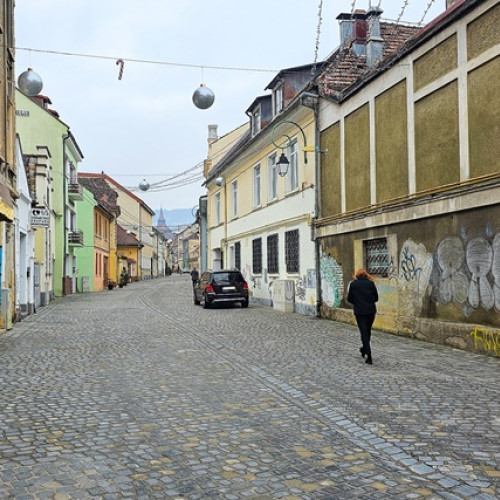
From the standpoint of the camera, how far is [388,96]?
539 inches

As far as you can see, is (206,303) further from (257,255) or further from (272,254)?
(257,255)

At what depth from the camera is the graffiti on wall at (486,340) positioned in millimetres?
9609

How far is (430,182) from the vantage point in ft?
39.1

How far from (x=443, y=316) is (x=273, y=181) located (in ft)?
40.4

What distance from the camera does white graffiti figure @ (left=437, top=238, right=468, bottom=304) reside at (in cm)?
1084

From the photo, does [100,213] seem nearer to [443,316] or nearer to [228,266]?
[228,266]

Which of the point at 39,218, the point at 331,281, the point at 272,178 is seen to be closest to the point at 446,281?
the point at 331,281

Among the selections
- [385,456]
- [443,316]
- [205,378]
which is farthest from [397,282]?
[385,456]

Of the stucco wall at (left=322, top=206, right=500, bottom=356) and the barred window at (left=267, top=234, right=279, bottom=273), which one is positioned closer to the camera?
the stucco wall at (left=322, top=206, right=500, bottom=356)

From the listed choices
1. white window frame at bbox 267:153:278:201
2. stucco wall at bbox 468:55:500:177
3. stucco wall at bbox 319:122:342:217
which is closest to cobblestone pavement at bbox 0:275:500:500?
stucco wall at bbox 468:55:500:177

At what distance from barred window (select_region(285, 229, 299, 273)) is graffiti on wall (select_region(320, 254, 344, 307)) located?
2405 millimetres

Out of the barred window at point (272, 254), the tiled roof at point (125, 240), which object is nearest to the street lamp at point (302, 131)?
the barred window at point (272, 254)

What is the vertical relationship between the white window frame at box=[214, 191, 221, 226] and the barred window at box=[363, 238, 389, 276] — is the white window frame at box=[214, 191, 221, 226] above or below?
above

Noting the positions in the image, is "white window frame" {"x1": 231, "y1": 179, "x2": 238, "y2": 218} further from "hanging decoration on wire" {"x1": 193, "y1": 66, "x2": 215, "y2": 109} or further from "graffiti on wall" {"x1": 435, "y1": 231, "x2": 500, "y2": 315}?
"graffiti on wall" {"x1": 435, "y1": 231, "x2": 500, "y2": 315}
